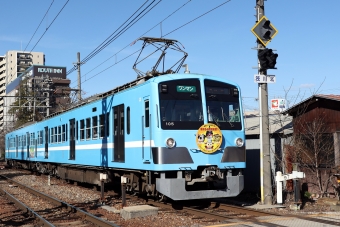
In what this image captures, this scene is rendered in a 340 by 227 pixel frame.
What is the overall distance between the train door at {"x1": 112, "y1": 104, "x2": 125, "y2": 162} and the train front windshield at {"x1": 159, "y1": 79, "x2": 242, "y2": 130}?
94.3 inches

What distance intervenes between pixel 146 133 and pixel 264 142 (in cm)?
337

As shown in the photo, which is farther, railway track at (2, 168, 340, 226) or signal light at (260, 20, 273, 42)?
signal light at (260, 20, 273, 42)

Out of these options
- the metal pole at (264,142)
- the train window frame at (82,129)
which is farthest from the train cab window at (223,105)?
the train window frame at (82,129)

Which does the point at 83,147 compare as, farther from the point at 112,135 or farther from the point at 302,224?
the point at 302,224

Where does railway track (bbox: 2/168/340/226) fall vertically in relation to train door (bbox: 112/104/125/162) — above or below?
below

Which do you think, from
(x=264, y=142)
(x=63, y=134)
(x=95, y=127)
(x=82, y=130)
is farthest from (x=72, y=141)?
(x=264, y=142)

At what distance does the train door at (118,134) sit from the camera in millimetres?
13445

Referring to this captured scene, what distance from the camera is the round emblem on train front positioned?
11539mm

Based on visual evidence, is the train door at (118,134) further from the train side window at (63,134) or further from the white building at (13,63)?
the white building at (13,63)

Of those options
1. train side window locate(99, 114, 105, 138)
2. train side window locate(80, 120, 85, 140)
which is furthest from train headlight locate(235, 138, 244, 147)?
train side window locate(80, 120, 85, 140)

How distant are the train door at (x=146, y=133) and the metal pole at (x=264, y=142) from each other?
10.5 feet

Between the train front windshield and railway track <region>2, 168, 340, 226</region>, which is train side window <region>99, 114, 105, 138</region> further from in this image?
the train front windshield

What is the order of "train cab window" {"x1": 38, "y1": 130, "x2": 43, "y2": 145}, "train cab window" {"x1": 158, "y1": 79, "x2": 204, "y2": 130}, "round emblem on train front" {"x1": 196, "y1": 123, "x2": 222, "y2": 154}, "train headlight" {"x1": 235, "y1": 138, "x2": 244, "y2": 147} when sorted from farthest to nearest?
"train cab window" {"x1": 38, "y1": 130, "x2": 43, "y2": 145} < "train headlight" {"x1": 235, "y1": 138, "x2": 244, "y2": 147} < "round emblem on train front" {"x1": 196, "y1": 123, "x2": 222, "y2": 154} < "train cab window" {"x1": 158, "y1": 79, "x2": 204, "y2": 130}

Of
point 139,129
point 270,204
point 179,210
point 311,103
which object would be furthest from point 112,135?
point 311,103
